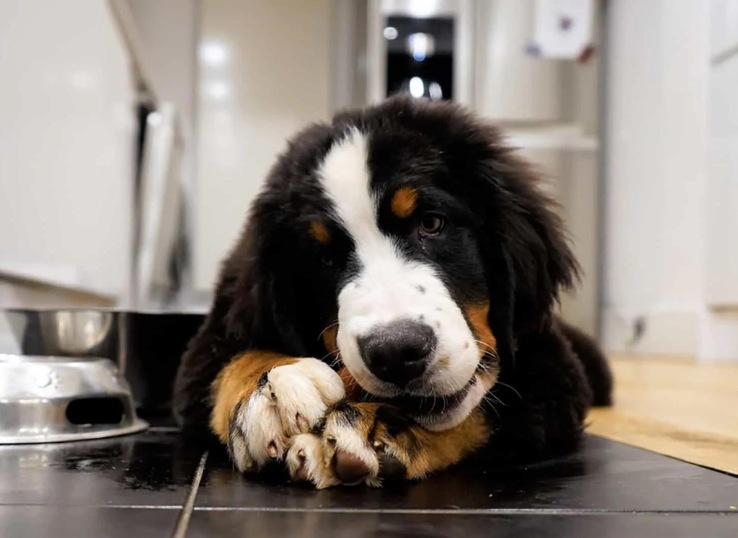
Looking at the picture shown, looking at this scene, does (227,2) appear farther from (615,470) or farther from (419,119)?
(615,470)

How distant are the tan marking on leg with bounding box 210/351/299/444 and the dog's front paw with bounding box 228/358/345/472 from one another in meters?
0.05

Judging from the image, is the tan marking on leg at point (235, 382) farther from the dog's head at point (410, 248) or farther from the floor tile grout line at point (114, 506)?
the floor tile grout line at point (114, 506)

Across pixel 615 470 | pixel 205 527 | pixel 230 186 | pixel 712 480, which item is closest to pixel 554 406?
pixel 615 470

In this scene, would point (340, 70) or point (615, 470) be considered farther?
point (340, 70)

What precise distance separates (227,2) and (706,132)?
390 cm

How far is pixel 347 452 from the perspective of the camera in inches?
41.0

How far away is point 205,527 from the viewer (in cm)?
84

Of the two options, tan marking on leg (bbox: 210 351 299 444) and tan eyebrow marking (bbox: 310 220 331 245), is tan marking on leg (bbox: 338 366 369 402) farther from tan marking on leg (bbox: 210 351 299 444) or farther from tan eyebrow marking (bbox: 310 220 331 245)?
tan eyebrow marking (bbox: 310 220 331 245)

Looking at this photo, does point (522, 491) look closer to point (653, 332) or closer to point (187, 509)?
point (187, 509)


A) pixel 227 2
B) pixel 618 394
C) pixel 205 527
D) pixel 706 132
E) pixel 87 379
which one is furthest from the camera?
pixel 227 2

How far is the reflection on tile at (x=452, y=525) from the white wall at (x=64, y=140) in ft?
5.16

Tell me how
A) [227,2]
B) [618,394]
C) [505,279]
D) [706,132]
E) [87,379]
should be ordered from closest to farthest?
1. [505,279]
2. [87,379]
3. [618,394]
4. [706,132]
5. [227,2]

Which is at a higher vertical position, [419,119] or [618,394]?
[419,119]

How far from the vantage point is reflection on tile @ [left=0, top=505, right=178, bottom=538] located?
0.81 m
